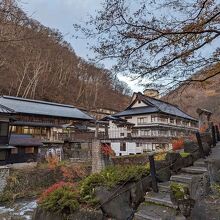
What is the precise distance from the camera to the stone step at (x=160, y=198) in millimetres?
5963

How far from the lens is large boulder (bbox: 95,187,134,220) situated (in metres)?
6.44

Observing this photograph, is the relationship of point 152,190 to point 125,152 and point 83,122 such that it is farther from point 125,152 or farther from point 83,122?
point 83,122

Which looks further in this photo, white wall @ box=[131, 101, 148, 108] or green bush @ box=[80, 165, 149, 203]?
white wall @ box=[131, 101, 148, 108]

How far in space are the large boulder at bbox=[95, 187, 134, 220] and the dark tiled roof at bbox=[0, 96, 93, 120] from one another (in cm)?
3089

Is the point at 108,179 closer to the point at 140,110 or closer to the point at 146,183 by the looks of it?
the point at 146,183

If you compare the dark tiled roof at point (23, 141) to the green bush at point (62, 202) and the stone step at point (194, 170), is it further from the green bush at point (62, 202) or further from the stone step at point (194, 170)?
the stone step at point (194, 170)

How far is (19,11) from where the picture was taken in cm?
463

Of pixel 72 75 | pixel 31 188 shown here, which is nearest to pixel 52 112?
pixel 31 188

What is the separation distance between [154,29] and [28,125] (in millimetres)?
32219

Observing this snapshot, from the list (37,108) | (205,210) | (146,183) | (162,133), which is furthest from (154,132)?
(205,210)

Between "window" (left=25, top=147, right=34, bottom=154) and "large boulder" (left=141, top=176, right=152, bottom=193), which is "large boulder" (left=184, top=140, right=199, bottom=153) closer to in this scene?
"large boulder" (left=141, top=176, right=152, bottom=193)

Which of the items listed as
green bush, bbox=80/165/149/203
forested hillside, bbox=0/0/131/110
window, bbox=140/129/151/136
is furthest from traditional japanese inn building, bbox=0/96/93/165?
green bush, bbox=80/165/149/203

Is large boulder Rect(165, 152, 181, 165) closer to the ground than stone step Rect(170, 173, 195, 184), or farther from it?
farther from it

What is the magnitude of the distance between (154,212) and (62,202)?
7.24ft
